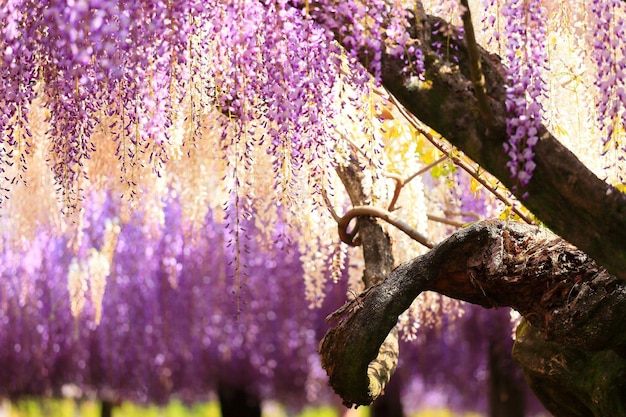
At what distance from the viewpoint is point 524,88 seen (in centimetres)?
222

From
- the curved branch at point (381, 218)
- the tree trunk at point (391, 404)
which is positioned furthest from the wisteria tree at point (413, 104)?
the tree trunk at point (391, 404)

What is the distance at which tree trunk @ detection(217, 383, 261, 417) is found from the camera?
930cm

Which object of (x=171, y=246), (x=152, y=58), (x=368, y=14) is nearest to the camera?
(x=368, y=14)

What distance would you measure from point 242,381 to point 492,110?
7314mm

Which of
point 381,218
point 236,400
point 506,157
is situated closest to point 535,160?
point 506,157

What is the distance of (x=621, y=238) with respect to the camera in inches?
88.1

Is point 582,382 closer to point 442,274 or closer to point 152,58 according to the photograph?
point 442,274

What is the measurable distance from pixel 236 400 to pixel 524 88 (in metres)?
7.50

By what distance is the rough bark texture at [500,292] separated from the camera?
102 inches

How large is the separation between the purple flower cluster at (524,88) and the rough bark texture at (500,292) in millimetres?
508

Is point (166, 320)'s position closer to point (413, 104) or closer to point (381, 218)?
point (381, 218)

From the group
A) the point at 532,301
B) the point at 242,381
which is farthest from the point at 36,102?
the point at 242,381

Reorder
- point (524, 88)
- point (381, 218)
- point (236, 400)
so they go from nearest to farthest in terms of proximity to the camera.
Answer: point (524, 88) < point (381, 218) < point (236, 400)

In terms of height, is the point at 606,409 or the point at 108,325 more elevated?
the point at 108,325
